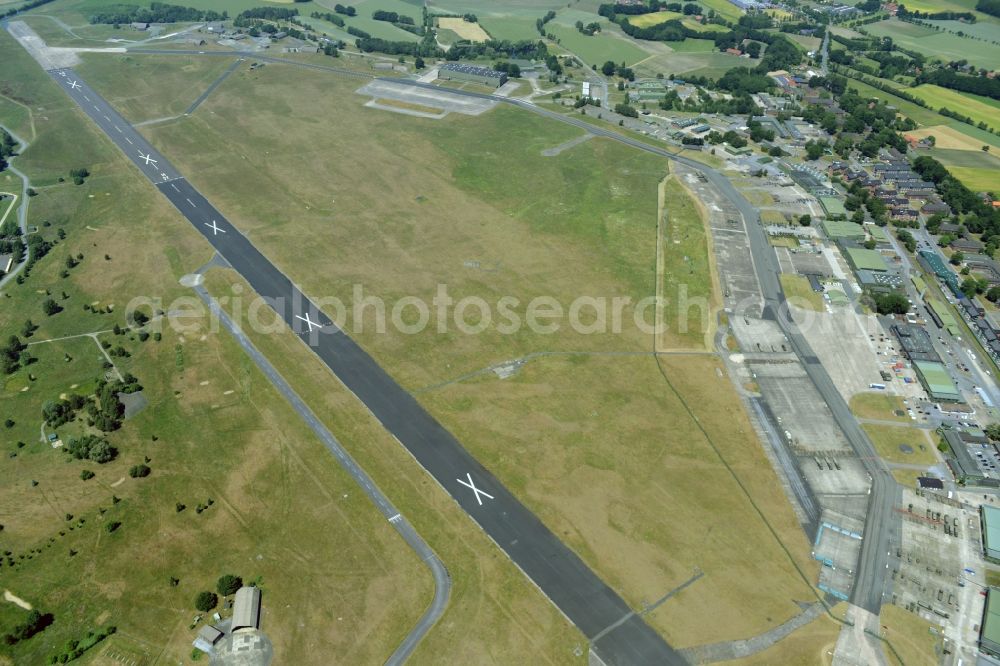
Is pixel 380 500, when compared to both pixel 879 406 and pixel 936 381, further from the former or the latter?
pixel 936 381

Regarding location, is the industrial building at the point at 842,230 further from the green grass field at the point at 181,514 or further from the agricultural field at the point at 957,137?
the green grass field at the point at 181,514

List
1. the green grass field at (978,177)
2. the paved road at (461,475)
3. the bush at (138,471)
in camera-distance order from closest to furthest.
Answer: the paved road at (461,475) < the bush at (138,471) < the green grass field at (978,177)

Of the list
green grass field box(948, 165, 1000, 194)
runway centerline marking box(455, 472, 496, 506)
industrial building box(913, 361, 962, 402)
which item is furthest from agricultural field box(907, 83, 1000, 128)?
runway centerline marking box(455, 472, 496, 506)

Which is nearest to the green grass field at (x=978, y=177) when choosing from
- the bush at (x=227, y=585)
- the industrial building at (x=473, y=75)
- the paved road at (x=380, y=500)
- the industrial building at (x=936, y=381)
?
the industrial building at (x=936, y=381)

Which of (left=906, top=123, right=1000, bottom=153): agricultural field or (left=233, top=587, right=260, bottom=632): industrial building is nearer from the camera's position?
(left=233, top=587, right=260, bottom=632): industrial building

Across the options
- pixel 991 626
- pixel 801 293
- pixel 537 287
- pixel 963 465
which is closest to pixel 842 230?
pixel 801 293

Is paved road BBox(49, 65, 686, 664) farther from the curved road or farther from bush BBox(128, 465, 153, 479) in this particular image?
the curved road
